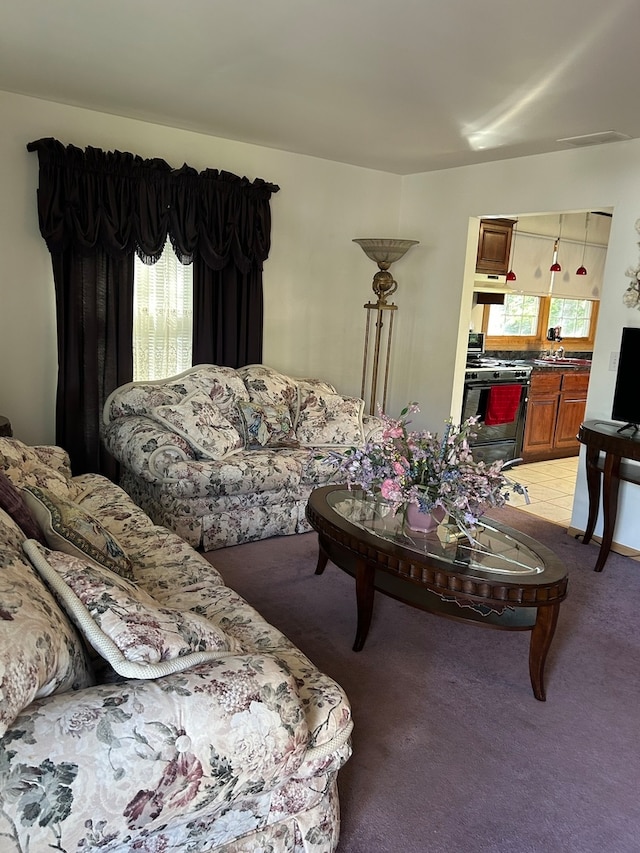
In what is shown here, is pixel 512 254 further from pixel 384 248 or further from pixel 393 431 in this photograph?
pixel 393 431

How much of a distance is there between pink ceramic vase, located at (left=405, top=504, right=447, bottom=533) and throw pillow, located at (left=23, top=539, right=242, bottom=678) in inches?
51.9

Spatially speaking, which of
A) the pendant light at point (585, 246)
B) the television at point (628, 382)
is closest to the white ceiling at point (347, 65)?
the television at point (628, 382)

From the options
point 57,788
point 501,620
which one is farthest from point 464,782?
point 57,788

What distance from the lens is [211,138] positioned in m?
4.43

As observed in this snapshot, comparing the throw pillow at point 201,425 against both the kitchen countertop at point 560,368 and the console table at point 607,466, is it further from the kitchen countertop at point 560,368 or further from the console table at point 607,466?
the kitchen countertop at point 560,368

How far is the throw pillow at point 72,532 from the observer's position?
1.81 m

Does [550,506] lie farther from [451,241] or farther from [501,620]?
[501,620]

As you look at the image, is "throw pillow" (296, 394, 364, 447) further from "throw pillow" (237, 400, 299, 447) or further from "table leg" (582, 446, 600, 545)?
"table leg" (582, 446, 600, 545)

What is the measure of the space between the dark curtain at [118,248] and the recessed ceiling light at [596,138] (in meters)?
2.04

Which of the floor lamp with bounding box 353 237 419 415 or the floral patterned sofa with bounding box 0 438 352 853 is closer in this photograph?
the floral patterned sofa with bounding box 0 438 352 853

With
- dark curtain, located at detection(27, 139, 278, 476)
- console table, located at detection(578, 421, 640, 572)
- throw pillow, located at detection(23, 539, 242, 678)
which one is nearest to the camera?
throw pillow, located at detection(23, 539, 242, 678)

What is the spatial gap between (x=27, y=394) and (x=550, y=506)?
3936 millimetres

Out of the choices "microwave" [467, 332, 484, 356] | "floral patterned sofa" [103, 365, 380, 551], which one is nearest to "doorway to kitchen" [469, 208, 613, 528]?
"microwave" [467, 332, 484, 356]

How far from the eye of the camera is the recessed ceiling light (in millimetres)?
3707
